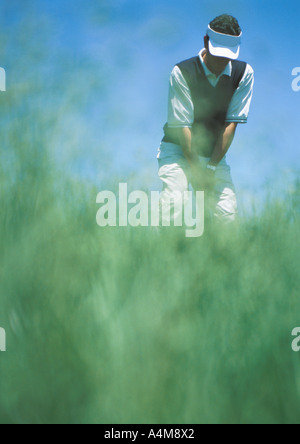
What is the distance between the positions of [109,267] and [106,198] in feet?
1.16

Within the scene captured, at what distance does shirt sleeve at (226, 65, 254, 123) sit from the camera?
1884 mm

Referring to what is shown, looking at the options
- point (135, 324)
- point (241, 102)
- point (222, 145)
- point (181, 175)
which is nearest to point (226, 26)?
point (241, 102)

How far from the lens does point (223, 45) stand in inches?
67.6

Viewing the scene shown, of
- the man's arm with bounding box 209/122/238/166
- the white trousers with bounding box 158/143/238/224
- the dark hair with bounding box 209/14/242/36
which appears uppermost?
the dark hair with bounding box 209/14/242/36

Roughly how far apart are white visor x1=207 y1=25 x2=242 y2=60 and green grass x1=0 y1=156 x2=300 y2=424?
4.49 feet

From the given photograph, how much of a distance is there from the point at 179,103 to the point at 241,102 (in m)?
0.36

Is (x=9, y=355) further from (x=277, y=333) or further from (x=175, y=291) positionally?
(x=277, y=333)

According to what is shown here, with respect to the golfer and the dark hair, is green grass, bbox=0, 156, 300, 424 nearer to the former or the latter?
the golfer

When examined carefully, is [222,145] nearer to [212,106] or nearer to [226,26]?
[212,106]

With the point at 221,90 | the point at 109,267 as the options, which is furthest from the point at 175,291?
the point at 221,90

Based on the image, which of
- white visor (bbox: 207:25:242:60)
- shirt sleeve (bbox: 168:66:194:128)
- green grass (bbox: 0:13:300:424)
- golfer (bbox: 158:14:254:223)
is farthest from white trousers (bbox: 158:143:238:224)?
green grass (bbox: 0:13:300:424)

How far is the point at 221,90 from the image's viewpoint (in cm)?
183

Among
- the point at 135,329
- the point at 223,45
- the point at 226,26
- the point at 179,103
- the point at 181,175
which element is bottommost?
the point at 135,329

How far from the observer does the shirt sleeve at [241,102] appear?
6.18 feet
